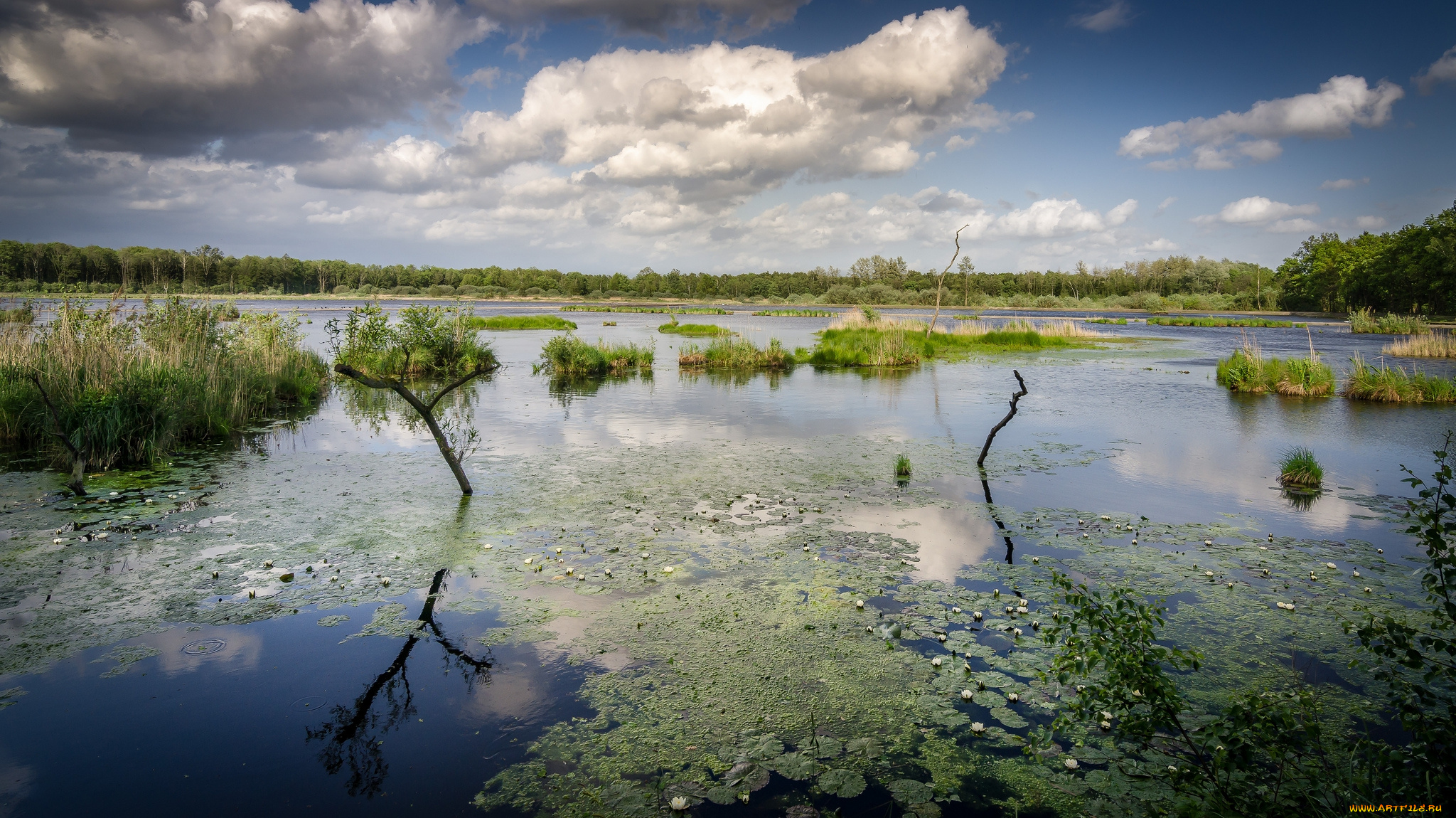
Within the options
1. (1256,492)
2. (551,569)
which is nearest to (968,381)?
(1256,492)

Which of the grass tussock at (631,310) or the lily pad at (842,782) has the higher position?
the grass tussock at (631,310)

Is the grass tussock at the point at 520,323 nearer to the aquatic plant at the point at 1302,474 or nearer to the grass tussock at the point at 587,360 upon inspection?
the grass tussock at the point at 587,360

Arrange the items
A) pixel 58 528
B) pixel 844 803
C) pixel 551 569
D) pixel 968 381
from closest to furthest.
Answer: pixel 844 803, pixel 551 569, pixel 58 528, pixel 968 381

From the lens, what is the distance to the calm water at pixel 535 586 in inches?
181

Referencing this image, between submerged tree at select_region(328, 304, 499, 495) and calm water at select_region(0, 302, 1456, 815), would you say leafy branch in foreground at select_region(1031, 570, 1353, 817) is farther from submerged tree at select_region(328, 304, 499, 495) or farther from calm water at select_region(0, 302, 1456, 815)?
submerged tree at select_region(328, 304, 499, 495)

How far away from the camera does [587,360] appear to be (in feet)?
90.2

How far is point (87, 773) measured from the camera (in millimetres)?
4438

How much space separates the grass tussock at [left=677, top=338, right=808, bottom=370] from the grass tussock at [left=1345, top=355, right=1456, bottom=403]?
63.8 feet

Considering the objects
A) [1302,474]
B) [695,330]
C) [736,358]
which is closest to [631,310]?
[695,330]

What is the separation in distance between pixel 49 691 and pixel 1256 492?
1500 cm

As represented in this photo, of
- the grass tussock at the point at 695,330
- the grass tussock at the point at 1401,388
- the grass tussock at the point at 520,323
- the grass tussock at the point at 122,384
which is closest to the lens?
the grass tussock at the point at 122,384

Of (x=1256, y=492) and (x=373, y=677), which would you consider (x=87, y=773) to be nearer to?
(x=373, y=677)

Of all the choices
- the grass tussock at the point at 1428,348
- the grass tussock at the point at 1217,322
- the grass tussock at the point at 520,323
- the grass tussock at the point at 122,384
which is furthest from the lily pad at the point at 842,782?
the grass tussock at the point at 1217,322

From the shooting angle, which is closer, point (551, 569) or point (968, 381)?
point (551, 569)
